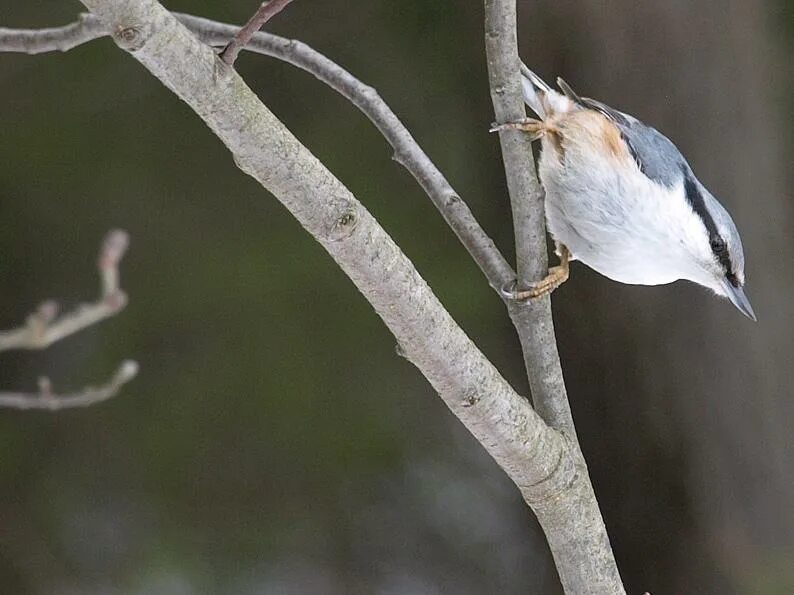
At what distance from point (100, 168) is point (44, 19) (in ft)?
0.90

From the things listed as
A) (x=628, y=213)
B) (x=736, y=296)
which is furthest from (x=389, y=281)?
(x=736, y=296)

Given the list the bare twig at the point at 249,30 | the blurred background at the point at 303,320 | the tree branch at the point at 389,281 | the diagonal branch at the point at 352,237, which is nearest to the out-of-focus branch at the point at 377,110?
the tree branch at the point at 389,281

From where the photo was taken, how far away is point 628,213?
0.91 m

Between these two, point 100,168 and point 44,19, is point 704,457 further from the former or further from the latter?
point 44,19

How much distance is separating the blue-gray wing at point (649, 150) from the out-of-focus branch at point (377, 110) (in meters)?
0.26

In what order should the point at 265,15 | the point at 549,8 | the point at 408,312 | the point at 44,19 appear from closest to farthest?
the point at 265,15 → the point at 408,312 → the point at 44,19 → the point at 549,8

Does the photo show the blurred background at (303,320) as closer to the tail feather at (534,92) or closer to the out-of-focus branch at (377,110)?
the tail feather at (534,92)

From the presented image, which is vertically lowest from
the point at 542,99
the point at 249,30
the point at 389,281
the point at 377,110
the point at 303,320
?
the point at 389,281

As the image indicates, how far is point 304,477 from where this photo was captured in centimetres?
171

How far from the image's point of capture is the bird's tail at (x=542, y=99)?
1028mm

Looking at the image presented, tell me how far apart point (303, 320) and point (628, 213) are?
2.81ft

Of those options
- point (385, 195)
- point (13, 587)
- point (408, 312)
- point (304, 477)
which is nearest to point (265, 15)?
point (408, 312)

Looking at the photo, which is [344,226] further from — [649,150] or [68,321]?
[649,150]

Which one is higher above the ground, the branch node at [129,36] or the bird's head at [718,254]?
the bird's head at [718,254]
